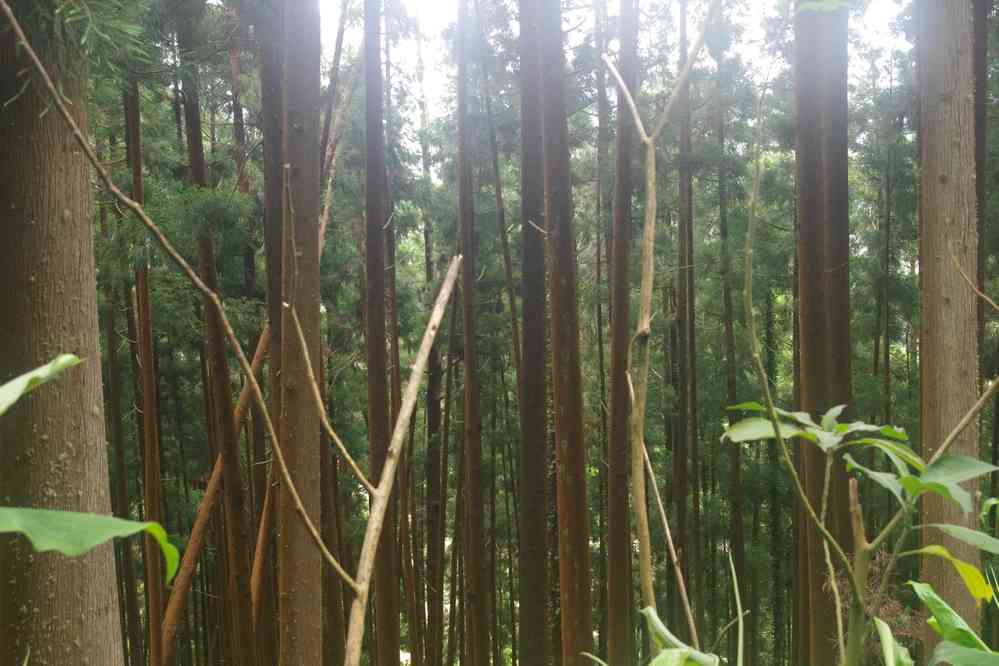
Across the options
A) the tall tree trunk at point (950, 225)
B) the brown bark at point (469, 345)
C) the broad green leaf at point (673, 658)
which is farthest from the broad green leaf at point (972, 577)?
the brown bark at point (469, 345)

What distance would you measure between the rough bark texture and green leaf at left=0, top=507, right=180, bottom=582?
2.19 m

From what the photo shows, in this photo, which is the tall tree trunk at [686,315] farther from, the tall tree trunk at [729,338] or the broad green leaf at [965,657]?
the broad green leaf at [965,657]

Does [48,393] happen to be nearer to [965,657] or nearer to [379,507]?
[379,507]

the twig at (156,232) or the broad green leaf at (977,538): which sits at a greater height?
the twig at (156,232)

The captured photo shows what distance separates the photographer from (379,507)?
73cm

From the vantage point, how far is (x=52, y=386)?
7.66ft

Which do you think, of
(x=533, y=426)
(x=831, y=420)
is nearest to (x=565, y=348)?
(x=533, y=426)

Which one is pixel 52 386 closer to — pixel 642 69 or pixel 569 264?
pixel 569 264

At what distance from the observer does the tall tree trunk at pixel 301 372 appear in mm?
3393

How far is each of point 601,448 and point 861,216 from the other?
5987 millimetres

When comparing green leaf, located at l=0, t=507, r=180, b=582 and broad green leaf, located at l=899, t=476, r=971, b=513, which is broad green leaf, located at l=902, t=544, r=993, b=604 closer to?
broad green leaf, located at l=899, t=476, r=971, b=513

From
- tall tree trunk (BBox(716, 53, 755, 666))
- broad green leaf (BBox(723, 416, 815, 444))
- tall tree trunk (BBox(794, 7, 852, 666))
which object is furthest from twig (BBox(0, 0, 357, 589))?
Result: tall tree trunk (BBox(716, 53, 755, 666))

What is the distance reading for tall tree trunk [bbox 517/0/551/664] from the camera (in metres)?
6.25

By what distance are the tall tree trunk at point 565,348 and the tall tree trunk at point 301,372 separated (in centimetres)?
282
